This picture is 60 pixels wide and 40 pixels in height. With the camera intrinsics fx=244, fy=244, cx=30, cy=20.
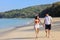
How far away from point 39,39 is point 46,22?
1.46 m

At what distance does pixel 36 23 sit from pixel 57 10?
118147 mm

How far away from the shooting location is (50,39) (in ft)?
51.8

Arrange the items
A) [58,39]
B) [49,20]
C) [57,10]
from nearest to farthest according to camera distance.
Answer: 1. [58,39]
2. [49,20]
3. [57,10]

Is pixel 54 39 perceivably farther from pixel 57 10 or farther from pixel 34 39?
pixel 57 10

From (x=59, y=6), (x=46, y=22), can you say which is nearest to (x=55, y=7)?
(x=59, y=6)

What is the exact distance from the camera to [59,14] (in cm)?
13425

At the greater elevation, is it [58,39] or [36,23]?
[36,23]

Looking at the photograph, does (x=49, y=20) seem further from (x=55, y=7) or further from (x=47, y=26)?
(x=55, y=7)

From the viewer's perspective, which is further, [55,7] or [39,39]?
[55,7]

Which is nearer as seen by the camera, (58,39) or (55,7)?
(58,39)

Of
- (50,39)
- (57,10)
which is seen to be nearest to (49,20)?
(50,39)

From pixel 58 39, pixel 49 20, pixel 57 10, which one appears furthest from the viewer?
pixel 57 10

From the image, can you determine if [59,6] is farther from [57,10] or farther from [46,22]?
[46,22]

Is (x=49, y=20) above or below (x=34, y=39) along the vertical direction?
above
